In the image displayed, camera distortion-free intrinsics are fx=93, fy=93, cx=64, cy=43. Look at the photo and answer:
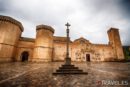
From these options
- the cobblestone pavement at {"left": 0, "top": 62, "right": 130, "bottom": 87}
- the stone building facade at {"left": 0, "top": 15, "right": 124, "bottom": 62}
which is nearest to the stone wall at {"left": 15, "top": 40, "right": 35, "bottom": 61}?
the stone building facade at {"left": 0, "top": 15, "right": 124, "bottom": 62}

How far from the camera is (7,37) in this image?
18.1 m

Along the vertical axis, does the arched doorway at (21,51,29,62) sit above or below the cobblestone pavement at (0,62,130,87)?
above

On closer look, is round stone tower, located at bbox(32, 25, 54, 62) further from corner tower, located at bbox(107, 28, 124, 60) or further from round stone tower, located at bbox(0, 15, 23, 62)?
corner tower, located at bbox(107, 28, 124, 60)

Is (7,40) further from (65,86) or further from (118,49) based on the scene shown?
(118,49)

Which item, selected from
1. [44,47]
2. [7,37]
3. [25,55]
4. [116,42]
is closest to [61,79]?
[44,47]

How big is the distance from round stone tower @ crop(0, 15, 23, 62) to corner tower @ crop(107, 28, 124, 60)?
25.0 metres

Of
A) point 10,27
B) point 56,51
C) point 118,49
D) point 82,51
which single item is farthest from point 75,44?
point 10,27

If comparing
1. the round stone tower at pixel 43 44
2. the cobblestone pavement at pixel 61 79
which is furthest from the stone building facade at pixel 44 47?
the cobblestone pavement at pixel 61 79

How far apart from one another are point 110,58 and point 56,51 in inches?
582

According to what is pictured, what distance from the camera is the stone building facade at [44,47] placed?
59.8 feet

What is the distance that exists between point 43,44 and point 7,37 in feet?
23.0

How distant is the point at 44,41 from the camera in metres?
20.8

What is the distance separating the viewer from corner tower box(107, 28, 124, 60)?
25.3 metres

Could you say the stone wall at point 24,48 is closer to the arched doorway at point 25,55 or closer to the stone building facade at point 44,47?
the stone building facade at point 44,47
